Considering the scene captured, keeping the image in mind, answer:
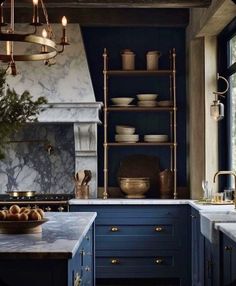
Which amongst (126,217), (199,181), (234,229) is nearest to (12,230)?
(234,229)

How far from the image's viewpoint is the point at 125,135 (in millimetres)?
7324

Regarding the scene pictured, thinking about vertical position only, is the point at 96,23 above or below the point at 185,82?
above

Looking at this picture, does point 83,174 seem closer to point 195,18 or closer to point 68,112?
point 68,112

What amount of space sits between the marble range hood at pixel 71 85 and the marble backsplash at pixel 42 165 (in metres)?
0.40

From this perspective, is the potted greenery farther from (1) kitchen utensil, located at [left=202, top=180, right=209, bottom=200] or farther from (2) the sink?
(1) kitchen utensil, located at [left=202, top=180, right=209, bottom=200]

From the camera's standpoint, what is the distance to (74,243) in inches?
140

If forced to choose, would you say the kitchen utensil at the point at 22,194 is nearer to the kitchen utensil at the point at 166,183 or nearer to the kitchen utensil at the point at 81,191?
the kitchen utensil at the point at 81,191

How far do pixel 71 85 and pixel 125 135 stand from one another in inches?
32.5

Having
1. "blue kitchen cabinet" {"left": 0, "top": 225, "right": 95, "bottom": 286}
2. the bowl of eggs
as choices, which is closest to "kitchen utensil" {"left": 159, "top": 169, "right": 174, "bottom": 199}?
the bowl of eggs

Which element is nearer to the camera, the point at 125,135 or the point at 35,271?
the point at 35,271

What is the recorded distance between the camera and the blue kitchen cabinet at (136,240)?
22.4ft

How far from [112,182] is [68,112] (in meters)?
1.14

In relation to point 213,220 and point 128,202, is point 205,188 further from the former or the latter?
point 213,220

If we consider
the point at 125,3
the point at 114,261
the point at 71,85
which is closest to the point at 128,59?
the point at 71,85
